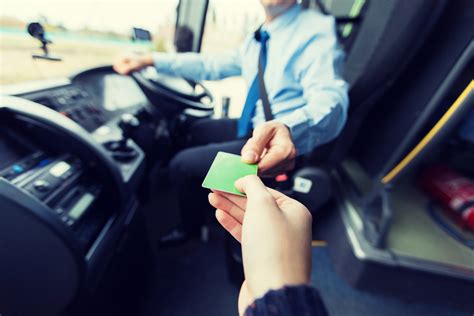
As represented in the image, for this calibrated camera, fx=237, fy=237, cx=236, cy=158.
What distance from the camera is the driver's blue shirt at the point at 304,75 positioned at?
68cm

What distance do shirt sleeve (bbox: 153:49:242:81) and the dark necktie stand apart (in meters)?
0.43

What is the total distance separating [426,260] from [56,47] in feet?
5.39

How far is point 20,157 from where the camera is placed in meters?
0.61

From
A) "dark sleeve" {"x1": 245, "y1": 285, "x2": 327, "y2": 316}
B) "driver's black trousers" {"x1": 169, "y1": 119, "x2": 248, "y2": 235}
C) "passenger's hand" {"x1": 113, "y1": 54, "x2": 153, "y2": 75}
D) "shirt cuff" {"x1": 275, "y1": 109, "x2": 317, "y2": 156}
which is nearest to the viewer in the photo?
"dark sleeve" {"x1": 245, "y1": 285, "x2": 327, "y2": 316}

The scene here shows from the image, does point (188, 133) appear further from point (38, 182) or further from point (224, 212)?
point (224, 212)

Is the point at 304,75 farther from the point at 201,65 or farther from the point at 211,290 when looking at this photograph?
the point at 211,290

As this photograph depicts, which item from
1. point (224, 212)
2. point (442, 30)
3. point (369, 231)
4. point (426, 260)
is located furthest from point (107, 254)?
point (442, 30)

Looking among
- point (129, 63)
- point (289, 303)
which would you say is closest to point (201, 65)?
point (129, 63)

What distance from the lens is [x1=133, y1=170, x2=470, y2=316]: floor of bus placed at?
1.01m

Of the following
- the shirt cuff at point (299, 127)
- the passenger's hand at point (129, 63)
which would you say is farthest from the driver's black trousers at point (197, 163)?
the passenger's hand at point (129, 63)

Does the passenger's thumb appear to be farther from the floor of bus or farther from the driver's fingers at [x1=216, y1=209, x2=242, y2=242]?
the floor of bus

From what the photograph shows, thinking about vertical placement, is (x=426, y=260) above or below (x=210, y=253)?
above

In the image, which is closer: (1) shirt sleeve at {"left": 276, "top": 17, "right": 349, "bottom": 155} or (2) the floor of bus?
(1) shirt sleeve at {"left": 276, "top": 17, "right": 349, "bottom": 155}

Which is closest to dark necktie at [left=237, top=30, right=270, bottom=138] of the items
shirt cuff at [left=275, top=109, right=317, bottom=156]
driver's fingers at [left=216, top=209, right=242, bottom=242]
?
shirt cuff at [left=275, top=109, right=317, bottom=156]
